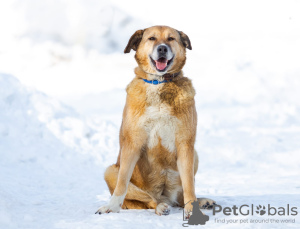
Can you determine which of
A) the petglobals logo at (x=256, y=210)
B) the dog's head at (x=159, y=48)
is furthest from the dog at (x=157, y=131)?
the petglobals logo at (x=256, y=210)

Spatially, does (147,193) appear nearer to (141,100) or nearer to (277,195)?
(141,100)

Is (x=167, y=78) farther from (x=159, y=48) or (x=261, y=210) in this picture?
(x=261, y=210)

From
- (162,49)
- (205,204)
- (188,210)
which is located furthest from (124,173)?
(162,49)

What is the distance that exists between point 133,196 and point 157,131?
804mm

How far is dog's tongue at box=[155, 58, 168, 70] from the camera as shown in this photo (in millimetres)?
4535

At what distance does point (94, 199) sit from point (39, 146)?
3524 mm

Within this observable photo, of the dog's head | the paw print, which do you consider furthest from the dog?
the paw print

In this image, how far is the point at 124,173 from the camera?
4.43m

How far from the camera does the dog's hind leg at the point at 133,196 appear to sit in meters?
4.66

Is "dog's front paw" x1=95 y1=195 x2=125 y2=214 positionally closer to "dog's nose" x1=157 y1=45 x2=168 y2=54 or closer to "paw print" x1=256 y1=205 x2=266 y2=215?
"paw print" x1=256 y1=205 x2=266 y2=215

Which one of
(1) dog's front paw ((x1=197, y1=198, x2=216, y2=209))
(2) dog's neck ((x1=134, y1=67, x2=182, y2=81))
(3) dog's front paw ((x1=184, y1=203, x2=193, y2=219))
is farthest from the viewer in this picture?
(1) dog's front paw ((x1=197, y1=198, x2=216, y2=209))

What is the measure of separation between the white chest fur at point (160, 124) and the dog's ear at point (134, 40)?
749mm

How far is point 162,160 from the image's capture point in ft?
14.9

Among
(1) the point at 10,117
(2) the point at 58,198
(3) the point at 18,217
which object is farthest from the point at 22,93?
(3) the point at 18,217
